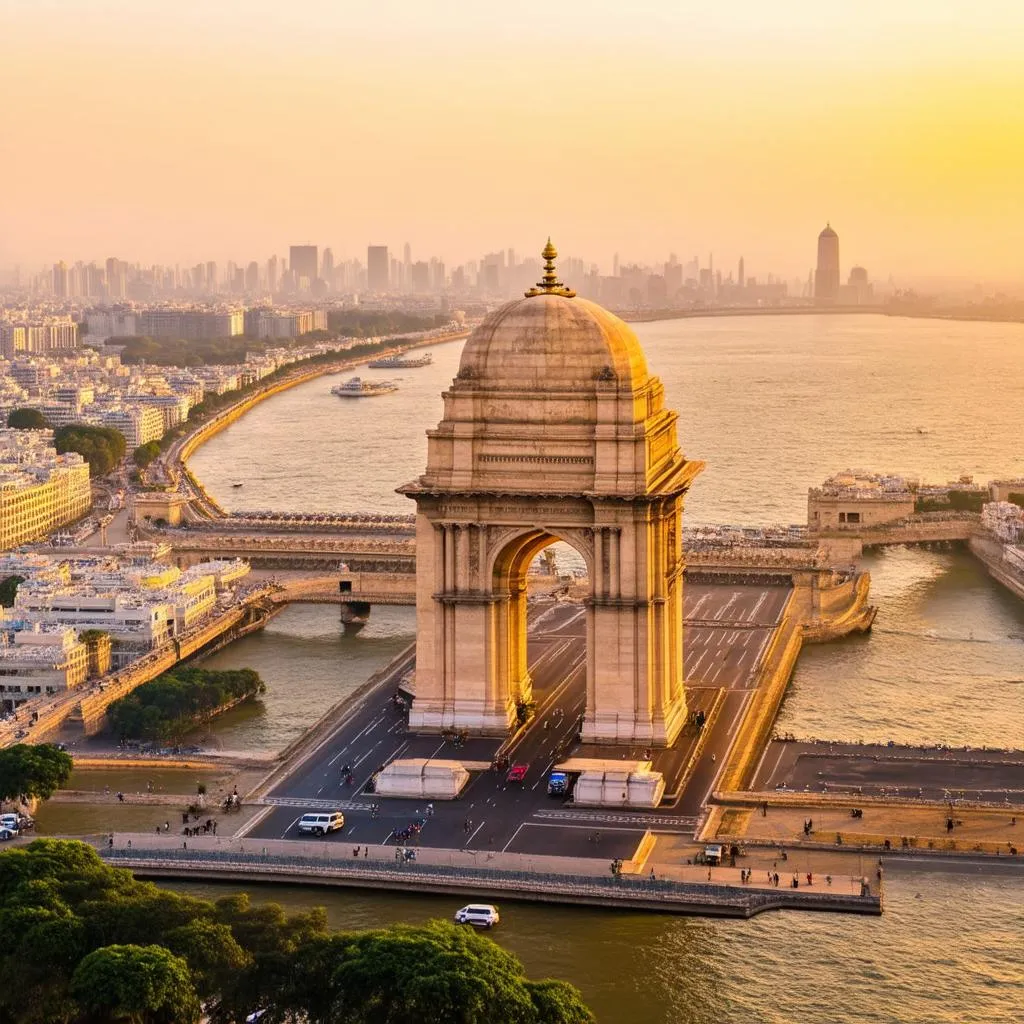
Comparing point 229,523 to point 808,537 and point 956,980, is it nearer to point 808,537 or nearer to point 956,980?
point 808,537

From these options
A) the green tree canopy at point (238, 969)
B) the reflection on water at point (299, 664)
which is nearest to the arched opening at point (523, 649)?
Result: the reflection on water at point (299, 664)

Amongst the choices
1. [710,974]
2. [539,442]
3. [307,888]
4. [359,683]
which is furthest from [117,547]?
[710,974]

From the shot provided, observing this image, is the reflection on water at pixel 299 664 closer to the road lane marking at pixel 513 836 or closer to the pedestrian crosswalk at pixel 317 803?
the pedestrian crosswalk at pixel 317 803

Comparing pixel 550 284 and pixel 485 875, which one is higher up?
pixel 550 284

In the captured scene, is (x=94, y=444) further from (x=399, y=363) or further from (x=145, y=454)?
(x=399, y=363)

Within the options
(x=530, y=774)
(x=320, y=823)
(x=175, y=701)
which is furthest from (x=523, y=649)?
(x=320, y=823)

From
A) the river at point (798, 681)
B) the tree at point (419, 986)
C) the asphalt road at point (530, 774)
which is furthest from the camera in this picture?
the asphalt road at point (530, 774)
